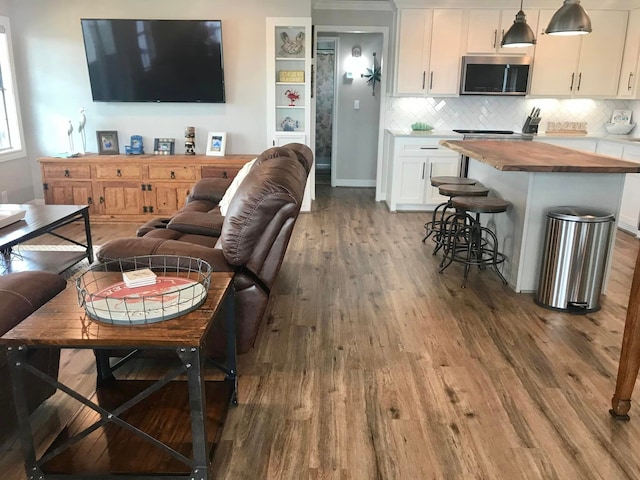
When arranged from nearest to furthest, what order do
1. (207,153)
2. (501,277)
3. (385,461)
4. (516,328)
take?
1. (385,461)
2. (516,328)
3. (501,277)
4. (207,153)

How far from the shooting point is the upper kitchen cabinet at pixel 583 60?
6.16 m

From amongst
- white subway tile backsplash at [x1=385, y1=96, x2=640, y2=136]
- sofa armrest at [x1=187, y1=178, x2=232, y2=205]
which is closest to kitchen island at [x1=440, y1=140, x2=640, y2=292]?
sofa armrest at [x1=187, y1=178, x2=232, y2=205]

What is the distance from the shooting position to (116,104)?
233 inches

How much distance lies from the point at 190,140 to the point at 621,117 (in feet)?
17.6

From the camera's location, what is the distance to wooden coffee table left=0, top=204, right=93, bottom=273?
11.4 feet

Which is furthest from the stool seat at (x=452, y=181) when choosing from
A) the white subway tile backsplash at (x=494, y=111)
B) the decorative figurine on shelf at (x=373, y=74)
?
the decorative figurine on shelf at (x=373, y=74)

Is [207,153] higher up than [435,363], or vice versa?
[207,153]

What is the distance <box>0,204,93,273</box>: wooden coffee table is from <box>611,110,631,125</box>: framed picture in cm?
628

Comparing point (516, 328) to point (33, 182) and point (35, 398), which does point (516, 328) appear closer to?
point (35, 398)

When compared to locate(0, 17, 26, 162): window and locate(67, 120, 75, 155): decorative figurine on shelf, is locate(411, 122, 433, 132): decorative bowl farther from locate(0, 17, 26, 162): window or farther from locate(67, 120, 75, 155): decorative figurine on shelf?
locate(0, 17, 26, 162): window

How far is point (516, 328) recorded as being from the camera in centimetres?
321

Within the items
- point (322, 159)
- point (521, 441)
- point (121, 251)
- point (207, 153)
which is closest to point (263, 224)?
point (121, 251)

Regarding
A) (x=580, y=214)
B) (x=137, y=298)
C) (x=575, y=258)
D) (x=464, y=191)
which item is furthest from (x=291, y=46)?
(x=137, y=298)

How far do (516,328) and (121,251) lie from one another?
92.9 inches
